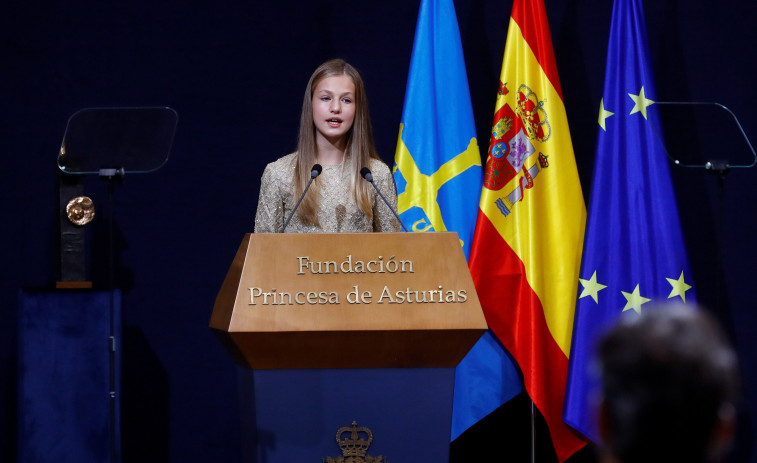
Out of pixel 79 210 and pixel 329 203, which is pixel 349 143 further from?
pixel 79 210

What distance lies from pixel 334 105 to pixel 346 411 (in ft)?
3.83

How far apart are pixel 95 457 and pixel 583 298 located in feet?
7.17

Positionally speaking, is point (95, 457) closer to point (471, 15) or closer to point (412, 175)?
point (412, 175)

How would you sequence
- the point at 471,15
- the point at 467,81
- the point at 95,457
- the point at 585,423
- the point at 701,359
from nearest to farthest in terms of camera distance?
the point at 701,359 → the point at 95,457 → the point at 585,423 → the point at 467,81 → the point at 471,15

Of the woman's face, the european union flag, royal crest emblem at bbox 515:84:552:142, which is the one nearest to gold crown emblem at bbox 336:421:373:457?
the woman's face

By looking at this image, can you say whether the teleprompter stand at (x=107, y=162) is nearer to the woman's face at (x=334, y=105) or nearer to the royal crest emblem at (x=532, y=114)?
the woman's face at (x=334, y=105)

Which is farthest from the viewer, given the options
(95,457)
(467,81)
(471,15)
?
(471,15)

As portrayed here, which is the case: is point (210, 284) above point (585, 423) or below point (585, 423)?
above

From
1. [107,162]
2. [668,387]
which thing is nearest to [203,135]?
[107,162]

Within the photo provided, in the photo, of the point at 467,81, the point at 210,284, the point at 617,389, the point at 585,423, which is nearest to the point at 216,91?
the point at 210,284

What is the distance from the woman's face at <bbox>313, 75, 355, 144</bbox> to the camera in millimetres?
3146

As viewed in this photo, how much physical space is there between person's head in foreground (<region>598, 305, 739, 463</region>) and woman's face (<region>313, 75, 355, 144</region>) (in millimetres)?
2432

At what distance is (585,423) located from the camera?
3865 millimetres

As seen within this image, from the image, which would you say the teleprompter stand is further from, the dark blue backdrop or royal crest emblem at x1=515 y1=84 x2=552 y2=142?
royal crest emblem at x1=515 y1=84 x2=552 y2=142
